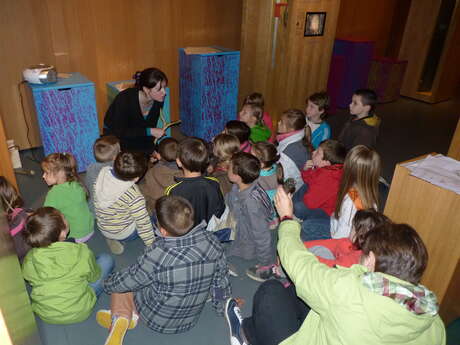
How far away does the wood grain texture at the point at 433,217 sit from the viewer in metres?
2.07

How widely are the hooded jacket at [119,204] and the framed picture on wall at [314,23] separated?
351 cm

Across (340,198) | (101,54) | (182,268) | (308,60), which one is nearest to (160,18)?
(101,54)

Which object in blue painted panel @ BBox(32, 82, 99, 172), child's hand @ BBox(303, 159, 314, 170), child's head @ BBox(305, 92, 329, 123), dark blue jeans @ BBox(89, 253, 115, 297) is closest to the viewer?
dark blue jeans @ BBox(89, 253, 115, 297)

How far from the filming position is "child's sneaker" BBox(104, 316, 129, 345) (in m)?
2.12

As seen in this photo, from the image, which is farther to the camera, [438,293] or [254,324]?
[438,293]

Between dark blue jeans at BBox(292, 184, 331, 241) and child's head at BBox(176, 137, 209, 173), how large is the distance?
1023 millimetres

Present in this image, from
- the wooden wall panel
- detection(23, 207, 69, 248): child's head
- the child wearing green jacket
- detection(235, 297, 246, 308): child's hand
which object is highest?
the wooden wall panel

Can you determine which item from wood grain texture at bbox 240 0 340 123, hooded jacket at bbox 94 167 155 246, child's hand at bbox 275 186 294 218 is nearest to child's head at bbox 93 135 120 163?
hooded jacket at bbox 94 167 155 246

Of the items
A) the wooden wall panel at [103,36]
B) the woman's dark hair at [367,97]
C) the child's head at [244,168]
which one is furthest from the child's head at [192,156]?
the wooden wall panel at [103,36]

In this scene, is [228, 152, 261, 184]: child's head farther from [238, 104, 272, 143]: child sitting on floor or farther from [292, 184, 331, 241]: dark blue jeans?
[238, 104, 272, 143]: child sitting on floor

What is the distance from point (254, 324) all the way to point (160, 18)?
13.3 ft

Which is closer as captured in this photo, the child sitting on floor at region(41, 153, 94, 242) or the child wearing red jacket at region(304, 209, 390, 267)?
the child wearing red jacket at region(304, 209, 390, 267)

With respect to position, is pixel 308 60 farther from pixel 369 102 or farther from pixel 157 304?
pixel 157 304

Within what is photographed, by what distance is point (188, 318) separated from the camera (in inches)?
86.9
